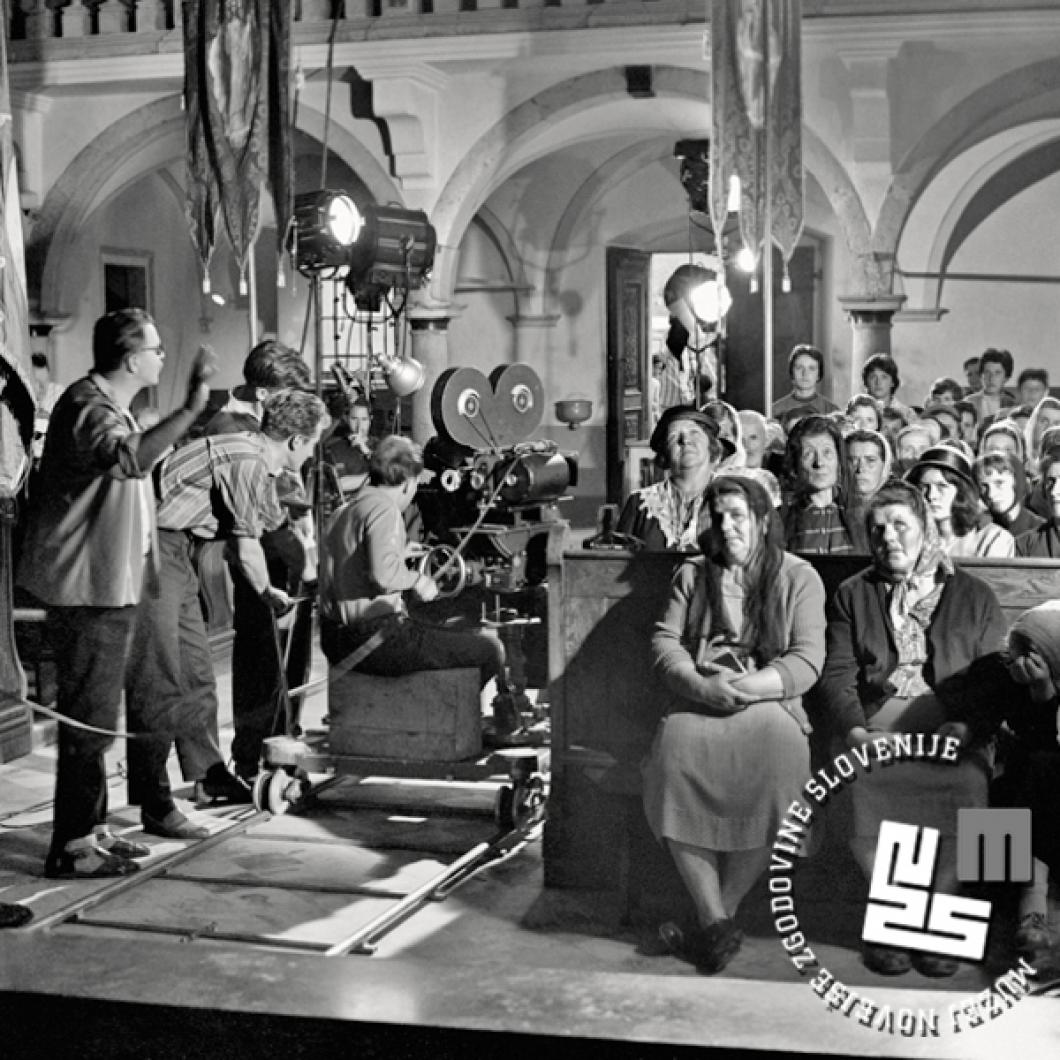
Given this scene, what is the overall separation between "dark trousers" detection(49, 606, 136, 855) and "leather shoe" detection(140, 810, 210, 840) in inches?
23.0

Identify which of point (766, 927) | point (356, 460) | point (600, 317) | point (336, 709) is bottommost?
point (766, 927)

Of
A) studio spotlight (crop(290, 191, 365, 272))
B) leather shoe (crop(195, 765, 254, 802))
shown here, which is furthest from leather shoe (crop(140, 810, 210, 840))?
studio spotlight (crop(290, 191, 365, 272))

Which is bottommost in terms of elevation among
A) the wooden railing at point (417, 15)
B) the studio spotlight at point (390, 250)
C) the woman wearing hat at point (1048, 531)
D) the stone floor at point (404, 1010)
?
the stone floor at point (404, 1010)

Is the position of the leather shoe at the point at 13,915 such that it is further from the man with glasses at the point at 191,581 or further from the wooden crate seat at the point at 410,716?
the wooden crate seat at the point at 410,716

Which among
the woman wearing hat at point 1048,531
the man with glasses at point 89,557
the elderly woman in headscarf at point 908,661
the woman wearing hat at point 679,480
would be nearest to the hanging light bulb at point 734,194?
the woman wearing hat at point 679,480

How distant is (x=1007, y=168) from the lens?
1570cm

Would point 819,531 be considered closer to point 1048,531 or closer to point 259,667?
point 1048,531

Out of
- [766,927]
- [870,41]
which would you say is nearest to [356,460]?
[870,41]

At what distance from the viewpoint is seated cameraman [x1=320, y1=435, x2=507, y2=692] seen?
236 inches

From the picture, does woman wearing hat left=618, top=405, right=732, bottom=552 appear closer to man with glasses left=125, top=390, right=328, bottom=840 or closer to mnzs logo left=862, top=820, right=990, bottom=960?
man with glasses left=125, top=390, right=328, bottom=840

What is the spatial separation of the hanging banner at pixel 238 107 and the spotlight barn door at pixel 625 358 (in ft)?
32.1

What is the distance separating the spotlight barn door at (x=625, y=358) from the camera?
695 inches

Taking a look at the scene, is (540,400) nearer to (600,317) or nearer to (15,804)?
(15,804)

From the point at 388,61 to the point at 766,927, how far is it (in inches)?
390
